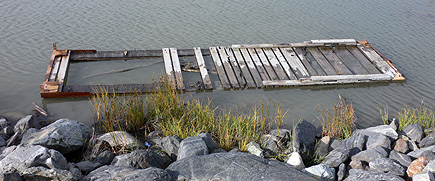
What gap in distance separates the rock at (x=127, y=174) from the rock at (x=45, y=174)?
0.23 m

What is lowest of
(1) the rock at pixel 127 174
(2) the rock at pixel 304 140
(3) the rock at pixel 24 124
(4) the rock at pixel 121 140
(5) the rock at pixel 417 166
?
(5) the rock at pixel 417 166

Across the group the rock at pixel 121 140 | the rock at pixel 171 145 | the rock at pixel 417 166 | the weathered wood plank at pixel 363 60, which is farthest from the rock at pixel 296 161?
the weathered wood plank at pixel 363 60

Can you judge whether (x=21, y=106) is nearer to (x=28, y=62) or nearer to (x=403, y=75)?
(x=28, y=62)

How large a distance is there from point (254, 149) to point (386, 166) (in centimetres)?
168

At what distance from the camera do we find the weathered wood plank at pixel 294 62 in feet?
25.9

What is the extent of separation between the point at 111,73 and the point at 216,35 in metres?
3.11

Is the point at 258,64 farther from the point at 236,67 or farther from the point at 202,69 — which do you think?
the point at 202,69

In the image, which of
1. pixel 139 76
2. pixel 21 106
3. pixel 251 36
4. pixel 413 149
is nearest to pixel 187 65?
pixel 139 76

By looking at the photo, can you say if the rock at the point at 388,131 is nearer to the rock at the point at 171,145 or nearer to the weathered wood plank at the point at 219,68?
the weathered wood plank at the point at 219,68

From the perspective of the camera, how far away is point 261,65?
8.09 m

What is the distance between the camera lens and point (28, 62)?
7668 millimetres

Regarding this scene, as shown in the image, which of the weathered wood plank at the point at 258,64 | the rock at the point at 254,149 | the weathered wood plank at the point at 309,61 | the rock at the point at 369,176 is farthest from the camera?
the weathered wood plank at the point at 309,61

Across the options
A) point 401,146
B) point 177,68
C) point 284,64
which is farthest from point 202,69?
point 401,146

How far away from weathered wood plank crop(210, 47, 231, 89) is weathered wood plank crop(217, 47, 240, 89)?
8cm
